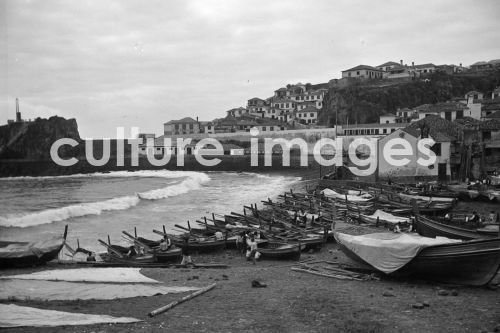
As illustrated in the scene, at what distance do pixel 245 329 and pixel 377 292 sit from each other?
5.02 meters

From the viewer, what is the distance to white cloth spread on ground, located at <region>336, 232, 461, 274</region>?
48.9ft

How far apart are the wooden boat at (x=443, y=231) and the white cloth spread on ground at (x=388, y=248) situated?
2485 mm

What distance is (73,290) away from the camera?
14.4 m

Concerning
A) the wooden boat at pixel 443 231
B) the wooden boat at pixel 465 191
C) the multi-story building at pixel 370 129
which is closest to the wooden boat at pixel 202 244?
the wooden boat at pixel 443 231

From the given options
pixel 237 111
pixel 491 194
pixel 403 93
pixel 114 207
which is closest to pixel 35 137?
pixel 237 111

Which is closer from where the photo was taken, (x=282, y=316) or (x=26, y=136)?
(x=282, y=316)

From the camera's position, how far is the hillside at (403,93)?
96.5 m

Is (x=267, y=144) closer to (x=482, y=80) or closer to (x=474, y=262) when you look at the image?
(x=482, y=80)

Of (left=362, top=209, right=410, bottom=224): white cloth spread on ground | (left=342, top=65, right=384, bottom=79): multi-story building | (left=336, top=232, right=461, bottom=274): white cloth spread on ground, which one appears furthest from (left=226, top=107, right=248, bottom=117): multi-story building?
(left=336, top=232, right=461, bottom=274): white cloth spread on ground

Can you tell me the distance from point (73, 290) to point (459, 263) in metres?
12.2

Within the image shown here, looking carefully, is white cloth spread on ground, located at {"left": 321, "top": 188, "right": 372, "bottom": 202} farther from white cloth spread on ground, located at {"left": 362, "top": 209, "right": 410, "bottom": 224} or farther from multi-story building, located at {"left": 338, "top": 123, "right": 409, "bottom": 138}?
multi-story building, located at {"left": 338, "top": 123, "right": 409, "bottom": 138}

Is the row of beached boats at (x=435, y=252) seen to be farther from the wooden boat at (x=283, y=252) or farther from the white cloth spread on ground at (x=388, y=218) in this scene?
the white cloth spread on ground at (x=388, y=218)

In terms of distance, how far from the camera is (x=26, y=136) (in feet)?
347

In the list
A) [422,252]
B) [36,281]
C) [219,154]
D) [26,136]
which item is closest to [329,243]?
[422,252]
